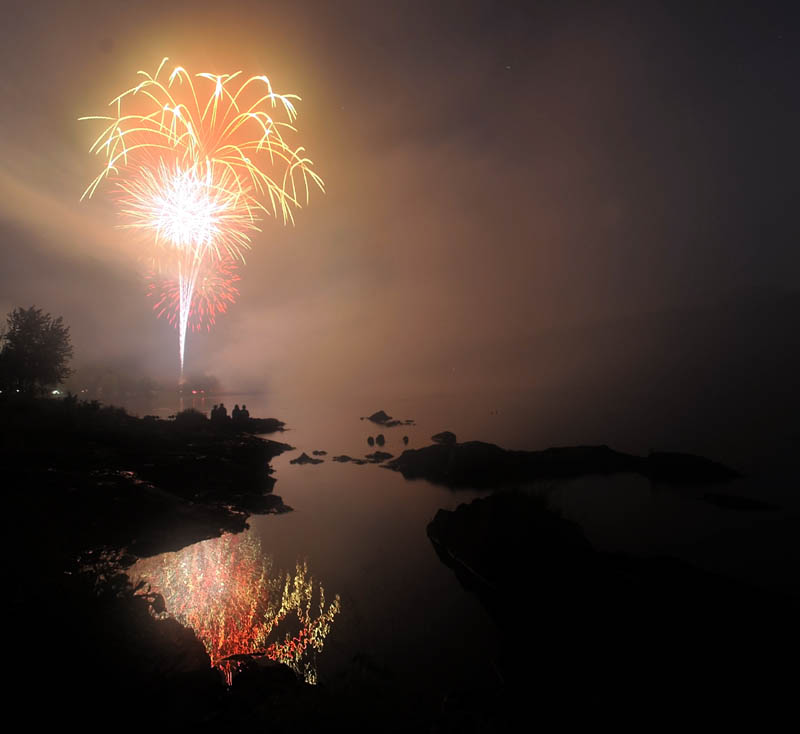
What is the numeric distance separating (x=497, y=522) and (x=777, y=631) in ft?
30.6

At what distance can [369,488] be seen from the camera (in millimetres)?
35531

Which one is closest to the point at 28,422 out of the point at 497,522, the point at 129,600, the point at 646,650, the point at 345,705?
the point at 129,600

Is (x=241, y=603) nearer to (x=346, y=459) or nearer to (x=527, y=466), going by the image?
(x=527, y=466)

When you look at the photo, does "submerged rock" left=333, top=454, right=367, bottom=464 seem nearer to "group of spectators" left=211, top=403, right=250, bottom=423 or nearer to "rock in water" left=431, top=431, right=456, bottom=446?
"rock in water" left=431, top=431, right=456, bottom=446

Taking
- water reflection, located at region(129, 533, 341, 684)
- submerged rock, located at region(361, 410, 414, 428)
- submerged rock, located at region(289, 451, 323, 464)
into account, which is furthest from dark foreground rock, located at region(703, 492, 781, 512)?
submerged rock, located at region(361, 410, 414, 428)

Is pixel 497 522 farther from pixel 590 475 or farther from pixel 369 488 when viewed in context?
pixel 590 475

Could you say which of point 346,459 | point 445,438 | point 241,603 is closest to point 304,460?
point 346,459

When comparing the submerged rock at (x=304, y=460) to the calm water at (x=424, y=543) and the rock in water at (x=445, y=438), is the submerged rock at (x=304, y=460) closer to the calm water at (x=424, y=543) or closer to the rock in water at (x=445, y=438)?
the calm water at (x=424, y=543)

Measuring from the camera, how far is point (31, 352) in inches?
1769

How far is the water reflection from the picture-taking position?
35.7 feet

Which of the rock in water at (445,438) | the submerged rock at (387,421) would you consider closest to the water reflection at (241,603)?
the rock in water at (445,438)

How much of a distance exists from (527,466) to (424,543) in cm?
2303

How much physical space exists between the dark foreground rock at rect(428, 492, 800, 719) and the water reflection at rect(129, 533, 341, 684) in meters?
6.81

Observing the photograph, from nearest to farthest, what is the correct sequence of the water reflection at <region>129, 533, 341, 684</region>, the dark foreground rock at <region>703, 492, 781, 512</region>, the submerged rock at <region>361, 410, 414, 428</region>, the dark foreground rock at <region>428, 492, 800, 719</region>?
1. the dark foreground rock at <region>428, 492, 800, 719</region>
2. the water reflection at <region>129, 533, 341, 684</region>
3. the dark foreground rock at <region>703, 492, 781, 512</region>
4. the submerged rock at <region>361, 410, 414, 428</region>
